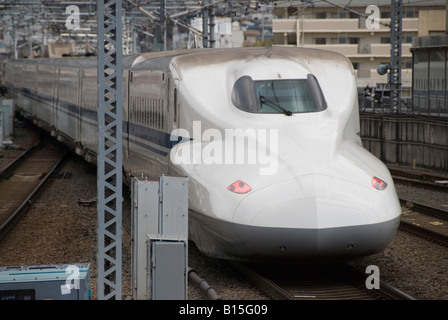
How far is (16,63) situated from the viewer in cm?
4712

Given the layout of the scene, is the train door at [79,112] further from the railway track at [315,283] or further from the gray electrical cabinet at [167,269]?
the gray electrical cabinet at [167,269]

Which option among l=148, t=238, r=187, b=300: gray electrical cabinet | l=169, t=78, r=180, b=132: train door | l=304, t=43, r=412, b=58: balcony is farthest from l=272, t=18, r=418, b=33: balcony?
l=148, t=238, r=187, b=300: gray electrical cabinet

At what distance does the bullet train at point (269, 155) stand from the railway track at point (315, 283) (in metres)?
0.37

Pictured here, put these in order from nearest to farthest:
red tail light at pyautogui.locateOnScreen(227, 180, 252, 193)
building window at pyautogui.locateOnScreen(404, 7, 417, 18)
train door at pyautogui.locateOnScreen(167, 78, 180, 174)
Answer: red tail light at pyautogui.locateOnScreen(227, 180, 252, 193) < train door at pyautogui.locateOnScreen(167, 78, 180, 174) < building window at pyautogui.locateOnScreen(404, 7, 417, 18)

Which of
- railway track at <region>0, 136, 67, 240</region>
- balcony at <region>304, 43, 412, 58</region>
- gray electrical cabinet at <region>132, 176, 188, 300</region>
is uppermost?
balcony at <region>304, 43, 412, 58</region>

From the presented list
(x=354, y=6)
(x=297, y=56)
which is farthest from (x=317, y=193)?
(x=354, y=6)

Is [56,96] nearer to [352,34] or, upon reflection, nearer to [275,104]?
[275,104]

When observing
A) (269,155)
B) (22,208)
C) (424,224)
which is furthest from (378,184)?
(22,208)

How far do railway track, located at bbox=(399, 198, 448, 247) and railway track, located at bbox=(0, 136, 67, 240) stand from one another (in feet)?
21.1

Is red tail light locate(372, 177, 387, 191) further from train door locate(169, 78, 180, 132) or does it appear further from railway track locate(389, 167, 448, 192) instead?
railway track locate(389, 167, 448, 192)

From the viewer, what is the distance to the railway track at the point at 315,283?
9305mm

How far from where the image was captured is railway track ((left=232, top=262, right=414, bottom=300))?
9.30m
